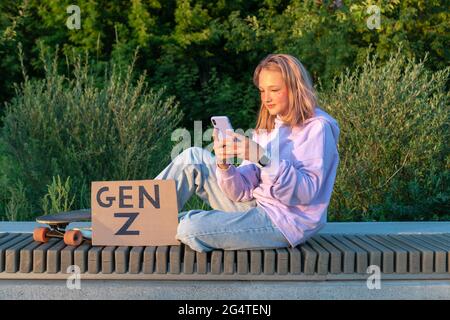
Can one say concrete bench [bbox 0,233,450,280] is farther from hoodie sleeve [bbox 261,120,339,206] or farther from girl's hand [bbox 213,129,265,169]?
girl's hand [bbox 213,129,265,169]

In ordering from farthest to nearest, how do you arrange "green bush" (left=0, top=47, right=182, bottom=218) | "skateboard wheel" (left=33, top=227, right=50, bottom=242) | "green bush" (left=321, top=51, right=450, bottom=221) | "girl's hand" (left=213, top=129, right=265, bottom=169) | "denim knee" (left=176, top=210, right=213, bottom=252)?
"green bush" (left=0, top=47, right=182, bottom=218)
"green bush" (left=321, top=51, right=450, bottom=221)
"skateboard wheel" (left=33, top=227, right=50, bottom=242)
"denim knee" (left=176, top=210, right=213, bottom=252)
"girl's hand" (left=213, top=129, right=265, bottom=169)

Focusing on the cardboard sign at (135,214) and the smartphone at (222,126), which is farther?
the cardboard sign at (135,214)

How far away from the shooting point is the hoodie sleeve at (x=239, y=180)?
11.0 ft

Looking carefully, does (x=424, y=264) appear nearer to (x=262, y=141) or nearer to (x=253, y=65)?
(x=262, y=141)

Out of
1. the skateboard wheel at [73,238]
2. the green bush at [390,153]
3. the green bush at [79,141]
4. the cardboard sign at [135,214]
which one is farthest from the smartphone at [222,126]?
the green bush at [79,141]

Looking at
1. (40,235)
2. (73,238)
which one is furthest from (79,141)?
(73,238)

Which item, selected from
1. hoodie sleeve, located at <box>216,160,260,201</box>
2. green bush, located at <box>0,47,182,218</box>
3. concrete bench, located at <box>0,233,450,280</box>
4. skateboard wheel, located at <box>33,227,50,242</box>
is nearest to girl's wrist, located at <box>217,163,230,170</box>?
hoodie sleeve, located at <box>216,160,260,201</box>

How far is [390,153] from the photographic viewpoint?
560cm

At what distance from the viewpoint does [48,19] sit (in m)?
10.9

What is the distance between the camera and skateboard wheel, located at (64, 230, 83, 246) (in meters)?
3.31

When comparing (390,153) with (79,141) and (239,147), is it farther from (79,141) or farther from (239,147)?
(239,147)

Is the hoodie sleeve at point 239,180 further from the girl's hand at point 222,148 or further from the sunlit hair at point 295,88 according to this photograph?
the sunlit hair at point 295,88

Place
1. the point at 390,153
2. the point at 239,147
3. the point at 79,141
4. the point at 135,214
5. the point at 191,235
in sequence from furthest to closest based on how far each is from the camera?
the point at 79,141 → the point at 390,153 → the point at 135,214 → the point at 191,235 → the point at 239,147

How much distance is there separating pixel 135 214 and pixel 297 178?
0.75m
